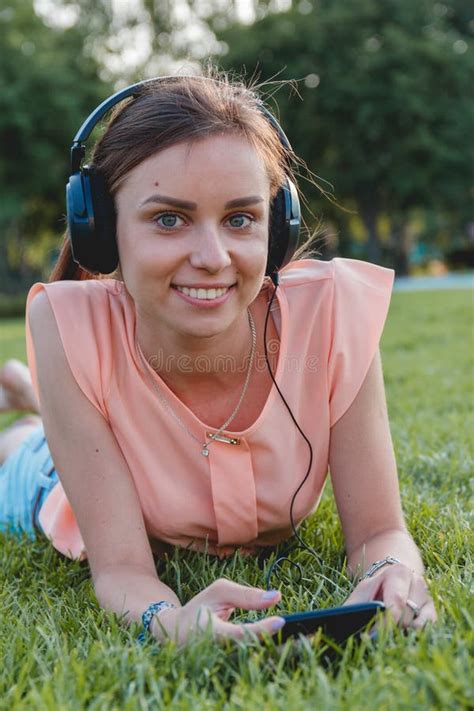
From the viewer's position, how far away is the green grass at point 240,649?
1.58 m

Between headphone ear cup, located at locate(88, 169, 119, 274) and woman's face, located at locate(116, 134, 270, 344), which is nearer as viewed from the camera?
woman's face, located at locate(116, 134, 270, 344)

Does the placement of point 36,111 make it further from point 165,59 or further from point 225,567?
point 225,567

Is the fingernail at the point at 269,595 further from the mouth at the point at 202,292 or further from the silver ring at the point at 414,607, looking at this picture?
the mouth at the point at 202,292

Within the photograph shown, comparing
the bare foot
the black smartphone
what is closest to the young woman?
the black smartphone

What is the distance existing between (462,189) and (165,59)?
38.5 ft

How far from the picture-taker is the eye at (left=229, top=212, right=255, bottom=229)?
2.13m

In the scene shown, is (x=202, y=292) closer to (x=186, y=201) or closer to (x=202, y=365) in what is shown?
(x=186, y=201)

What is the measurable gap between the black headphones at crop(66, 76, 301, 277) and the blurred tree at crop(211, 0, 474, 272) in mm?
25098

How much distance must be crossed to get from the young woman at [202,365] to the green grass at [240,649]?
0.34 feet

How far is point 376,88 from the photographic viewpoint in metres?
26.7

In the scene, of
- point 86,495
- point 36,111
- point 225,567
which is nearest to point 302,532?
point 225,567

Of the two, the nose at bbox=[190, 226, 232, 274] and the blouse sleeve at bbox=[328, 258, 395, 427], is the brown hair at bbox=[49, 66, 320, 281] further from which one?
the blouse sleeve at bbox=[328, 258, 395, 427]

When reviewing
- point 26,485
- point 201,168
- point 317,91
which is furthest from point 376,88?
point 201,168

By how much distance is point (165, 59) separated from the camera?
31297 millimetres
